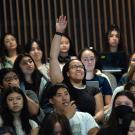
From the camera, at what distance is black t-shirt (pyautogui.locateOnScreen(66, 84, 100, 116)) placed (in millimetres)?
4555

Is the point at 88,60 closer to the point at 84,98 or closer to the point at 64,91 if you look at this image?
the point at 84,98

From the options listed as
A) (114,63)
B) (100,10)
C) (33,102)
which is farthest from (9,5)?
(33,102)

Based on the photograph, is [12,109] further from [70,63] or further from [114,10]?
[114,10]

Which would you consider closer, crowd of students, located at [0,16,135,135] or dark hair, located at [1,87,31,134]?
crowd of students, located at [0,16,135,135]

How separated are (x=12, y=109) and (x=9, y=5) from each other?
2576 millimetres

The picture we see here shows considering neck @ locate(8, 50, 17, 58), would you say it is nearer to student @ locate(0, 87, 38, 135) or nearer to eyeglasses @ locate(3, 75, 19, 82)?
eyeglasses @ locate(3, 75, 19, 82)

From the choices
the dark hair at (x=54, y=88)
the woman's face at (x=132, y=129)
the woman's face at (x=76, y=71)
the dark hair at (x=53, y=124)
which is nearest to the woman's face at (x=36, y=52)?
the woman's face at (x=76, y=71)

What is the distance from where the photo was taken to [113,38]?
5.76 metres

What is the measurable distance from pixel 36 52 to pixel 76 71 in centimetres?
80

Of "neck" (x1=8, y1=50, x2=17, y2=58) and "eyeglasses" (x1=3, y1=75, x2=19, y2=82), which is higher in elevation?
"neck" (x1=8, y1=50, x2=17, y2=58)

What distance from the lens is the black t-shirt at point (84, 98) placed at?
14.9 feet

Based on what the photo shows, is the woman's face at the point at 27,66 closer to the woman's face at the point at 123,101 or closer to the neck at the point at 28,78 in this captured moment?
the neck at the point at 28,78

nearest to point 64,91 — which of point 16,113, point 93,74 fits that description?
point 16,113

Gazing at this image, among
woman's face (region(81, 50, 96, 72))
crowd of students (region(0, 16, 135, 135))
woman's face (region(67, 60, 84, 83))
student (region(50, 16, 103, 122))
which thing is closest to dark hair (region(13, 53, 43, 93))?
crowd of students (region(0, 16, 135, 135))
